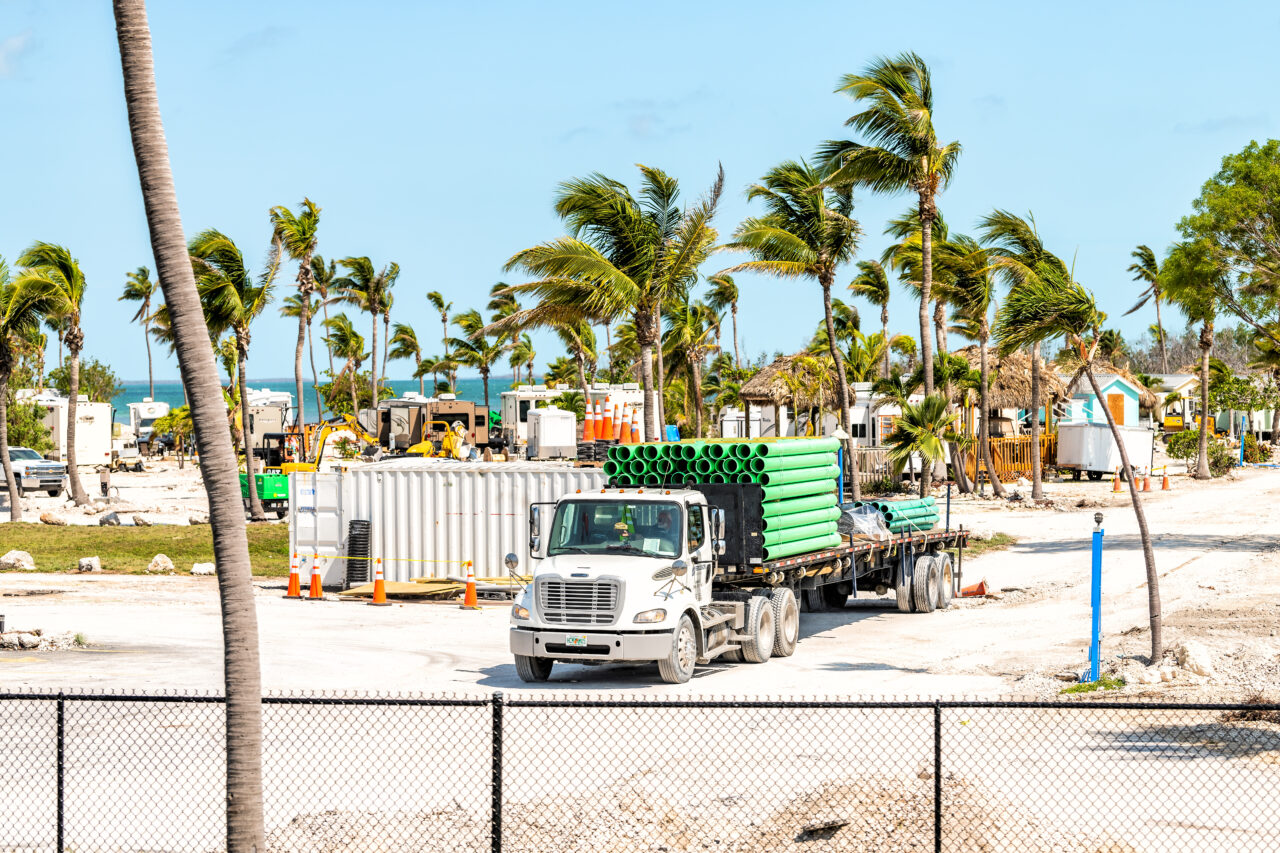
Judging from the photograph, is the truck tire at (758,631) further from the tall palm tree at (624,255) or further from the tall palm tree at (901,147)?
the tall palm tree at (901,147)

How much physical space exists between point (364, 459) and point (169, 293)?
33850 mm

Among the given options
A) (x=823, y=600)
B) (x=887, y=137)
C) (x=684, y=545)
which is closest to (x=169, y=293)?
(x=684, y=545)

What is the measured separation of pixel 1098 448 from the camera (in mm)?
53844

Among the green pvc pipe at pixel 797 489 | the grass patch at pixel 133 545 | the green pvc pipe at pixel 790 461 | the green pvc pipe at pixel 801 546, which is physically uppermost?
the green pvc pipe at pixel 790 461

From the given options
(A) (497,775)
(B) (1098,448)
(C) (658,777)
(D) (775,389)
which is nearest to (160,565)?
(C) (658,777)

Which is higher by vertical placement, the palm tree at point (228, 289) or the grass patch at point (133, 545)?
the palm tree at point (228, 289)

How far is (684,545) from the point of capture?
15445 mm

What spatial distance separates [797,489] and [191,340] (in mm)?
11707

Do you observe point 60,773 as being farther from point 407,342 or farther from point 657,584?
point 407,342

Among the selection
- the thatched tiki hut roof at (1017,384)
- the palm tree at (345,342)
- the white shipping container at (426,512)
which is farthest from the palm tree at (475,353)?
the white shipping container at (426,512)

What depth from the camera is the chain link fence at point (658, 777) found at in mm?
9117

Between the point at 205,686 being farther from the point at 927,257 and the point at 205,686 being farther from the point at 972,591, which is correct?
the point at 927,257

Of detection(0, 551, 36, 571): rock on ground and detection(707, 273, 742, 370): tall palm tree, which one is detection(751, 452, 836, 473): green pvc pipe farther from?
detection(707, 273, 742, 370): tall palm tree

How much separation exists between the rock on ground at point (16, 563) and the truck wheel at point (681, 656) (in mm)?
17537
